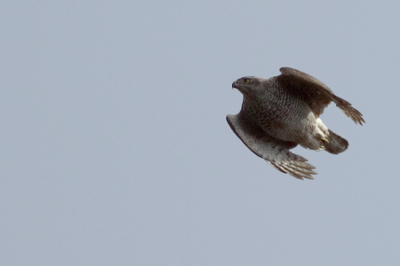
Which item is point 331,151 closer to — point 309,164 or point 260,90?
point 309,164

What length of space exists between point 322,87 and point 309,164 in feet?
5.39

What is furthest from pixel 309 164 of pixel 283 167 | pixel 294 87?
pixel 294 87

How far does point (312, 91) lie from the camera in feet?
56.2

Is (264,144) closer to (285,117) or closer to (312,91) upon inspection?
(285,117)

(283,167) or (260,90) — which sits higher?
(260,90)

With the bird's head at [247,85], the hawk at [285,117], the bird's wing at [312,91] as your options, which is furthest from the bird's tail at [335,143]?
the bird's head at [247,85]

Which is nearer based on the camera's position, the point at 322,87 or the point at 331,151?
the point at 322,87

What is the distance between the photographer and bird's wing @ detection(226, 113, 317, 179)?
17.3 metres

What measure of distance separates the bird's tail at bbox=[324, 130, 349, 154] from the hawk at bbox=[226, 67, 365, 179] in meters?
0.03

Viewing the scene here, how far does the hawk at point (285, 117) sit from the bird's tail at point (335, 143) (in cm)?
3

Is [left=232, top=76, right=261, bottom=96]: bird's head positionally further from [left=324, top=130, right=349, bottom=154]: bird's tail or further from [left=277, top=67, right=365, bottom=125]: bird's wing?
[left=324, top=130, right=349, bottom=154]: bird's tail

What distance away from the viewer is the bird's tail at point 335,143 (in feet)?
58.2

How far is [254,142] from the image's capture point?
1752 cm

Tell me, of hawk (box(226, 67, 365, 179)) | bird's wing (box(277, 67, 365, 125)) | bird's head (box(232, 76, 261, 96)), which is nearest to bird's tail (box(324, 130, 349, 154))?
hawk (box(226, 67, 365, 179))
